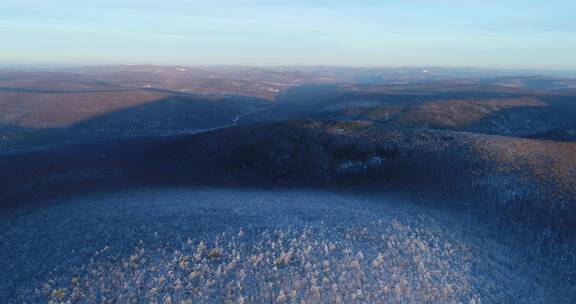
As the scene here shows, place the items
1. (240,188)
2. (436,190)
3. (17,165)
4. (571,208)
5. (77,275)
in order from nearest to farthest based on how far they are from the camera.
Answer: (77,275)
(571,208)
(436,190)
(240,188)
(17,165)

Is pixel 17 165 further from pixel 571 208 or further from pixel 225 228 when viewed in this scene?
pixel 571 208

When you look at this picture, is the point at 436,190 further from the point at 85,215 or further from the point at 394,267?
the point at 85,215

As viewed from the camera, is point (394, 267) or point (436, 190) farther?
point (436, 190)

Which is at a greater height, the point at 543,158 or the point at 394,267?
the point at 543,158

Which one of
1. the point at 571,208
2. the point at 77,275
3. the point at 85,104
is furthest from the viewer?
the point at 85,104

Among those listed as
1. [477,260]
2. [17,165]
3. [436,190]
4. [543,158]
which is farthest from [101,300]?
[17,165]

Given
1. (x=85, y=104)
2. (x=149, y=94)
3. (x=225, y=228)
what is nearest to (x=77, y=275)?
(x=225, y=228)
